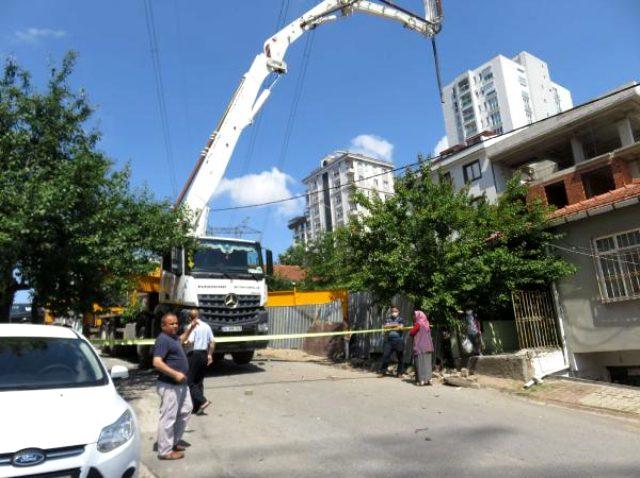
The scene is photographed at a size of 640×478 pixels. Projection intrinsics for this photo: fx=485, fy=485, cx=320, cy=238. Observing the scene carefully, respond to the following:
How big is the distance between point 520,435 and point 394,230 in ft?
21.8

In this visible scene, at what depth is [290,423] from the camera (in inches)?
291

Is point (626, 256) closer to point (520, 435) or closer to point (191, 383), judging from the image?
point (520, 435)

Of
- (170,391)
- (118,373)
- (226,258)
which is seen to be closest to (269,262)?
(226,258)

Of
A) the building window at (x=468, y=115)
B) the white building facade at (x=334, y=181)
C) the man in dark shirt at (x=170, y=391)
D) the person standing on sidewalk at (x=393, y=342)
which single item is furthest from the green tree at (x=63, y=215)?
the building window at (x=468, y=115)

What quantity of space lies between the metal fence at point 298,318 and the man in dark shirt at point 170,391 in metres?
11.0

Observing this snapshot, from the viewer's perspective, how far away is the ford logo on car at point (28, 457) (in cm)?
340

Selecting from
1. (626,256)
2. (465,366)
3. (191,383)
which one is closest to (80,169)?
(191,383)

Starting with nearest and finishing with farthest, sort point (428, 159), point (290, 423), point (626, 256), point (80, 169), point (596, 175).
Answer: point (290, 423)
point (80, 169)
point (626, 256)
point (428, 159)
point (596, 175)

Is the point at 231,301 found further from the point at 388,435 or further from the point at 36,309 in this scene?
the point at 388,435

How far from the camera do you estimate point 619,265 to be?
10.7 meters

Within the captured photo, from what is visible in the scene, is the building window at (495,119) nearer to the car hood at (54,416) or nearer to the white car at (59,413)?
the white car at (59,413)

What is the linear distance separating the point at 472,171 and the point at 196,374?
93.8ft

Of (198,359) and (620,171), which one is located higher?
(620,171)

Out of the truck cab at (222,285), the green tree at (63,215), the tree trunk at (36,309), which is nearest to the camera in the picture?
the green tree at (63,215)
